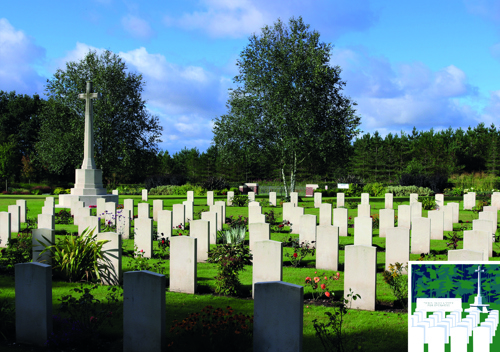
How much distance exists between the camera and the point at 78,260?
23.5 feet

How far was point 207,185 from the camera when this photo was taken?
3672 centimetres

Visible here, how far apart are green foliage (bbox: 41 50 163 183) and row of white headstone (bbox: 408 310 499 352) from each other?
2856 centimetres

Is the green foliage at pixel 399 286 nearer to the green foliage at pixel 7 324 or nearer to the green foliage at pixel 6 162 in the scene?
the green foliage at pixel 7 324

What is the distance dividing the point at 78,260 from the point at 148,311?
3492 mm

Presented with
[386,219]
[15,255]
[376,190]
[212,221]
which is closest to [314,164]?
[376,190]

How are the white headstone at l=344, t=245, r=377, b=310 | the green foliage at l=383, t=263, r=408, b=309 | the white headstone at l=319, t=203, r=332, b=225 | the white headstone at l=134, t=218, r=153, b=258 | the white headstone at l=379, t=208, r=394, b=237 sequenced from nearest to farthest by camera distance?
the white headstone at l=344, t=245, r=377, b=310
the green foliage at l=383, t=263, r=408, b=309
the white headstone at l=134, t=218, r=153, b=258
the white headstone at l=379, t=208, r=394, b=237
the white headstone at l=319, t=203, r=332, b=225

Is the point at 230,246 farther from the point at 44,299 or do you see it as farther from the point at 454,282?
the point at 454,282

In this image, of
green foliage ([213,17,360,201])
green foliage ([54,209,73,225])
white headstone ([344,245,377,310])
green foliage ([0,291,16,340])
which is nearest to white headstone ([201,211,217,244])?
white headstone ([344,245,377,310])

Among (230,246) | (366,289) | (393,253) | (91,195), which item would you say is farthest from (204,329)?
(91,195)

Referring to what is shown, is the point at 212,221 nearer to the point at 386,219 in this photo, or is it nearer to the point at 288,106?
the point at 386,219

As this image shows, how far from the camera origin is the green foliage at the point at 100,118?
30.2 meters

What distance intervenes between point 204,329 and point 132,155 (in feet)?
93.6

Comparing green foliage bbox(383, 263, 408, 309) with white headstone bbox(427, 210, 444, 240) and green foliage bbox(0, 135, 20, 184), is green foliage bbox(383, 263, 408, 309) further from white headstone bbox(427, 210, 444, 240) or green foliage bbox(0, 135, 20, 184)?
green foliage bbox(0, 135, 20, 184)

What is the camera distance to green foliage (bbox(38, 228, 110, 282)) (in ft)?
23.2
